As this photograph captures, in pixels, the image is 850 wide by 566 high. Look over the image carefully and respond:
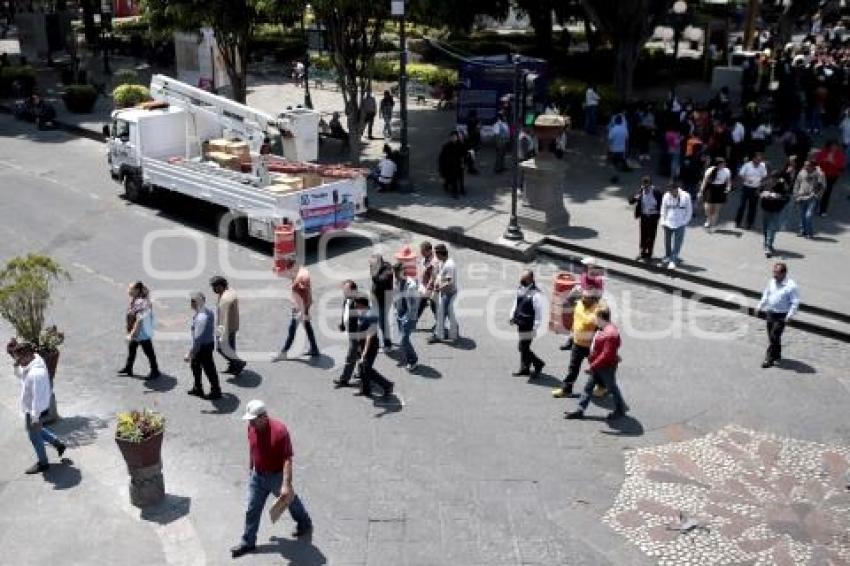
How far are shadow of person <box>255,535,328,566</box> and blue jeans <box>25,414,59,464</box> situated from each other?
10.1 ft

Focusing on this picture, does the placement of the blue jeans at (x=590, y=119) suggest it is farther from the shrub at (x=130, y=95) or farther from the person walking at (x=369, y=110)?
the shrub at (x=130, y=95)

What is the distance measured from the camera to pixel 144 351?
13.2 metres

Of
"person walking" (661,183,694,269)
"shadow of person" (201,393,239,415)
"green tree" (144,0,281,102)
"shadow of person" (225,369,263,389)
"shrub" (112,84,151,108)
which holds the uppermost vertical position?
"green tree" (144,0,281,102)

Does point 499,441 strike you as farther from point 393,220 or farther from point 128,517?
point 393,220

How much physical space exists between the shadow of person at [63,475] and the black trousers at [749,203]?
544 inches

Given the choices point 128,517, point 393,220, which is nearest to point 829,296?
point 393,220

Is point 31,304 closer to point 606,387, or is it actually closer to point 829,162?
point 606,387

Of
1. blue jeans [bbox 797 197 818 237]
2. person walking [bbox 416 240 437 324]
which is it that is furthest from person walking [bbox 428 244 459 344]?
blue jeans [bbox 797 197 818 237]

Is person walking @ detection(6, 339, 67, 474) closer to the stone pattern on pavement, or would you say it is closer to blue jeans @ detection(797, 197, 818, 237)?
the stone pattern on pavement

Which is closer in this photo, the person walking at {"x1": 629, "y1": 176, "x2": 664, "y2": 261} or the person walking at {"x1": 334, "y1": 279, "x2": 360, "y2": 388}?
the person walking at {"x1": 334, "y1": 279, "x2": 360, "y2": 388}

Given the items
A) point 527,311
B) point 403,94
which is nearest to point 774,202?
point 527,311

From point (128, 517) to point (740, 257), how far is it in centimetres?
1235

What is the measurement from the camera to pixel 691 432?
39.2ft

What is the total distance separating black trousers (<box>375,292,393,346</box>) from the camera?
13.8 metres
